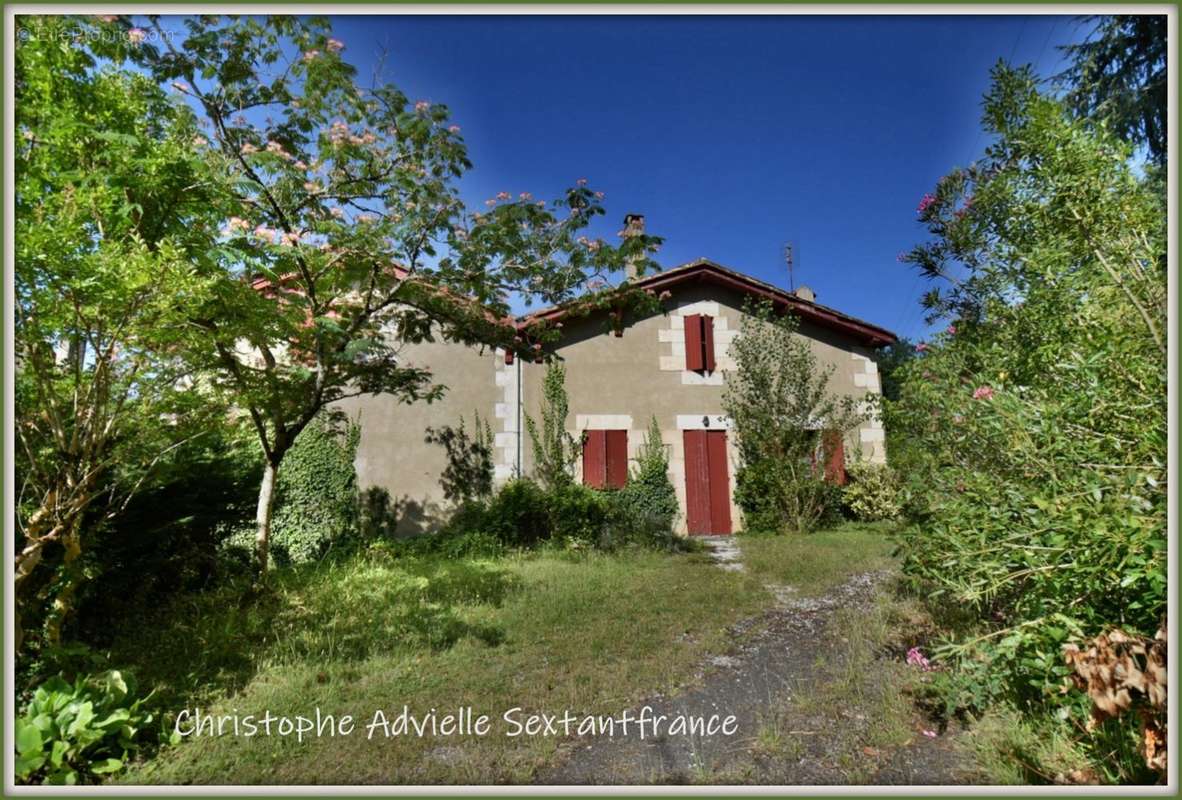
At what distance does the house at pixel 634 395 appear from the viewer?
10.8 meters

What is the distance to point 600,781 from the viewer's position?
2.65 meters

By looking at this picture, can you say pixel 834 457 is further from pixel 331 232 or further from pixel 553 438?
pixel 331 232

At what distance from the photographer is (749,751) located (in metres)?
2.83

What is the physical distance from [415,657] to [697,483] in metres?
8.28

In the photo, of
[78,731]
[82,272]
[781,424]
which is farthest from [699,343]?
[78,731]

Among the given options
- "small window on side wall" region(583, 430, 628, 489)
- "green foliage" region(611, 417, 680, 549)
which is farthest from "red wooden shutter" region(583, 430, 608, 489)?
"green foliage" region(611, 417, 680, 549)

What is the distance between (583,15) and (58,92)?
257cm

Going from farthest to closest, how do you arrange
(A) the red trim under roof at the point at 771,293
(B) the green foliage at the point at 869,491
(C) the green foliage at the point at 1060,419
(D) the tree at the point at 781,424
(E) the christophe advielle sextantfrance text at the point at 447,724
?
(A) the red trim under roof at the point at 771,293
(B) the green foliage at the point at 869,491
(D) the tree at the point at 781,424
(E) the christophe advielle sextantfrance text at the point at 447,724
(C) the green foliage at the point at 1060,419

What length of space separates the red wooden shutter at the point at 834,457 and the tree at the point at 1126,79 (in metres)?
8.64

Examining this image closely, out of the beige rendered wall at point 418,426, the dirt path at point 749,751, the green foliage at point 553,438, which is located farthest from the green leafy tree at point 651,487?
the dirt path at point 749,751

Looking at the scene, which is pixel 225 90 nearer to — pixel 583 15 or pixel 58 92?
pixel 58 92

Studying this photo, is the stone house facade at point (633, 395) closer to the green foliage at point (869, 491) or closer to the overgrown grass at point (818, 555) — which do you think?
the green foliage at point (869, 491)

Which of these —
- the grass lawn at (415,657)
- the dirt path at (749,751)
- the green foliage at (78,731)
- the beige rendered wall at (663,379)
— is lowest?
the dirt path at (749,751)

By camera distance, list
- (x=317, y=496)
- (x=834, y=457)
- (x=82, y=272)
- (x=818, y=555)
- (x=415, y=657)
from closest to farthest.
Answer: (x=82, y=272), (x=415, y=657), (x=818, y=555), (x=317, y=496), (x=834, y=457)
